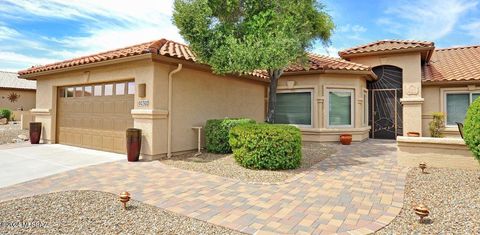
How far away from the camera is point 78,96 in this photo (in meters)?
11.5

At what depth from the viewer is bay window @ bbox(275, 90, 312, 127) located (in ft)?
44.0

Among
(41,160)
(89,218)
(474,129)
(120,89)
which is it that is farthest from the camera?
(120,89)

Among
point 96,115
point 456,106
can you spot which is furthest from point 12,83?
point 456,106

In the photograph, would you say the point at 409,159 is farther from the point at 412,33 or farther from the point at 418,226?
the point at 412,33

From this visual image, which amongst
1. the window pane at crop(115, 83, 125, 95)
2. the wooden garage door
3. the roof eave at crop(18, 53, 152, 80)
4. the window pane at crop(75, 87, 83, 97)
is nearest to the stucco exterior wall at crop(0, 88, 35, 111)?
the roof eave at crop(18, 53, 152, 80)

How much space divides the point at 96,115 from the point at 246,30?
22.8ft

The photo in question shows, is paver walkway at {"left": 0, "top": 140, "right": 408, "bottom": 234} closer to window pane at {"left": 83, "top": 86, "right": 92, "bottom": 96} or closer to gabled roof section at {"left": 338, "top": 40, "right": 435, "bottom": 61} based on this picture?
window pane at {"left": 83, "top": 86, "right": 92, "bottom": 96}

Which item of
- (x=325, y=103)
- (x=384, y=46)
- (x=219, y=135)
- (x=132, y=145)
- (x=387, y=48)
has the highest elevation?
(x=384, y=46)

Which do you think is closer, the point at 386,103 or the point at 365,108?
the point at 365,108

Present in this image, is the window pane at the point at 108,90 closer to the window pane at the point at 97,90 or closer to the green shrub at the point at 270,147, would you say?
the window pane at the point at 97,90

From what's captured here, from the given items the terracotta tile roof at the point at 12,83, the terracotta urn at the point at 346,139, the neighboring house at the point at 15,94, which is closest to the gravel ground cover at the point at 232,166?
the terracotta urn at the point at 346,139

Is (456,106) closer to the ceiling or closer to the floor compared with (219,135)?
closer to the ceiling

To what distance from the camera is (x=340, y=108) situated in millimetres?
13219

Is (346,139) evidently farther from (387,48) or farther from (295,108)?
(387,48)
